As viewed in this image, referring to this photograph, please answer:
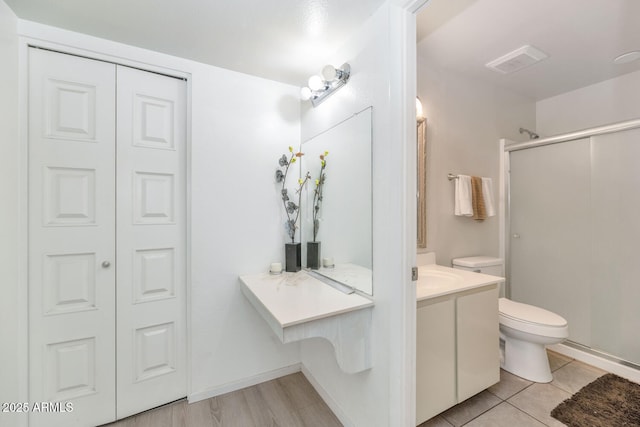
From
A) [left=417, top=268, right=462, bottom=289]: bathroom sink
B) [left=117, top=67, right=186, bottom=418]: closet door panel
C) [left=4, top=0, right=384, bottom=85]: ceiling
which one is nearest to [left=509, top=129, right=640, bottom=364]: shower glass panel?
[left=417, top=268, right=462, bottom=289]: bathroom sink

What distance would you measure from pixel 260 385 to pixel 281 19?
2223mm

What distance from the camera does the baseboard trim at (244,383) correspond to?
1664mm

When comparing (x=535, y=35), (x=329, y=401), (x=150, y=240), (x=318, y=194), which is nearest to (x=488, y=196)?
(x=535, y=35)

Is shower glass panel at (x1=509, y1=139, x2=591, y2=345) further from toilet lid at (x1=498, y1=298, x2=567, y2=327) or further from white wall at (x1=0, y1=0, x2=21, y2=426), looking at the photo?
white wall at (x1=0, y1=0, x2=21, y2=426)

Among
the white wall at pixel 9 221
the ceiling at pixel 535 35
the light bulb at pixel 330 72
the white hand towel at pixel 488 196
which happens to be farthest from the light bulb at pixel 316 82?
the white hand towel at pixel 488 196

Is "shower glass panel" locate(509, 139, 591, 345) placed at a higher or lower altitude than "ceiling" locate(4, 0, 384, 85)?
lower

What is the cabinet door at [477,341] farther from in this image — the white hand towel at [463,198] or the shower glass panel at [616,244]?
the shower glass panel at [616,244]

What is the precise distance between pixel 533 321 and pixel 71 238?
2.81 m

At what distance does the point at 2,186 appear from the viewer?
1170 mm

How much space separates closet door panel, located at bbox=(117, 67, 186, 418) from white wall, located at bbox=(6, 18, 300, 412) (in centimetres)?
10

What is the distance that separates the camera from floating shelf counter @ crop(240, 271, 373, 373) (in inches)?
45.0

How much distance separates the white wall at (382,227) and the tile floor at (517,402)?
44 centimetres

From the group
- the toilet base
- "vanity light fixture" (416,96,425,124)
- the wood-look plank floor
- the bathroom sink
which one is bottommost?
the wood-look plank floor

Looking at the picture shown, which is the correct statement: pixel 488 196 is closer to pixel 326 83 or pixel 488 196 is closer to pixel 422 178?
pixel 422 178
